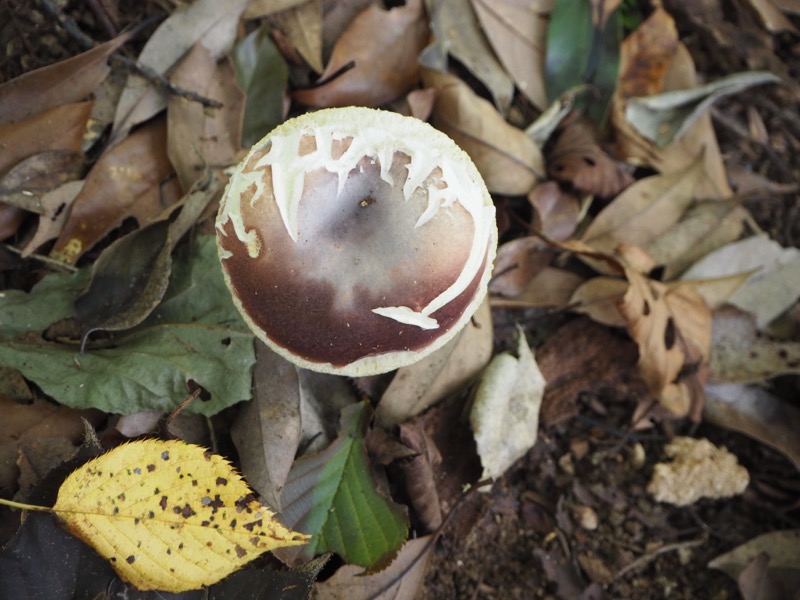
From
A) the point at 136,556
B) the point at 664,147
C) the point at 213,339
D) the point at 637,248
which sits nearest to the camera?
the point at 136,556

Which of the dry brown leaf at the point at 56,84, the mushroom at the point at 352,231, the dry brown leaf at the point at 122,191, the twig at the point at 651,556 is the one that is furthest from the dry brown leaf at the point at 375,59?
the twig at the point at 651,556

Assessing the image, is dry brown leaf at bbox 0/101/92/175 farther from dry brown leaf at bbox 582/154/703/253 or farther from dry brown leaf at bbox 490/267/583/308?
dry brown leaf at bbox 582/154/703/253

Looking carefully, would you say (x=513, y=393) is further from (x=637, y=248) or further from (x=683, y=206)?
(x=683, y=206)

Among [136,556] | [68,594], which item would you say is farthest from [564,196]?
[68,594]

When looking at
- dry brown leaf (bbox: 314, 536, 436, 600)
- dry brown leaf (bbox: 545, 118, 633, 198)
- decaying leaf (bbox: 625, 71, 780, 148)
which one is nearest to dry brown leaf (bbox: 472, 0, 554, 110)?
dry brown leaf (bbox: 545, 118, 633, 198)

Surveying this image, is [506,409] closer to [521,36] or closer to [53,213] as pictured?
[521,36]

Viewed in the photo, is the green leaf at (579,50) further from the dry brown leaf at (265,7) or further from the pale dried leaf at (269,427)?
the pale dried leaf at (269,427)

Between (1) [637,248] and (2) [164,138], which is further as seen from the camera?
(1) [637,248]
